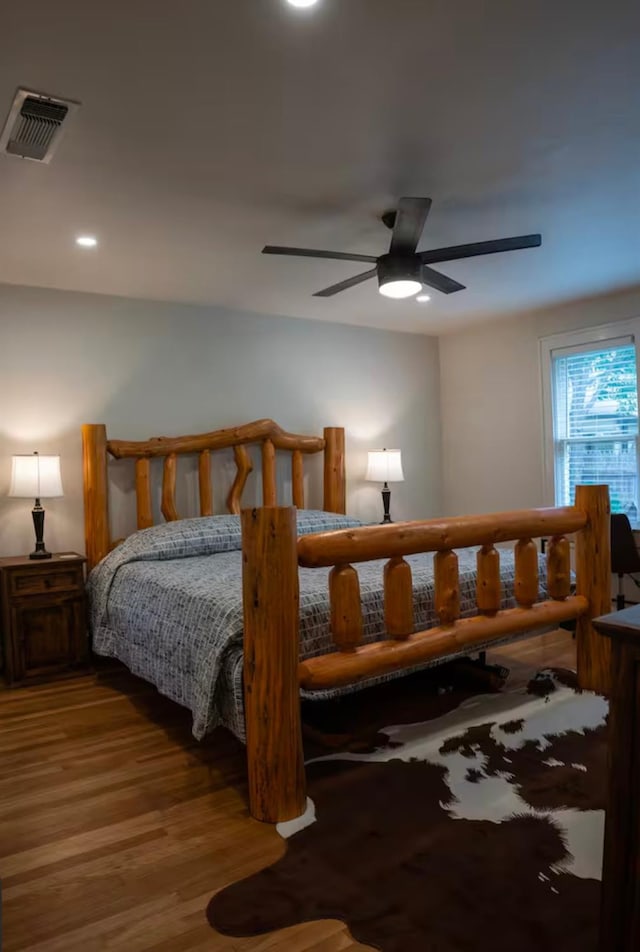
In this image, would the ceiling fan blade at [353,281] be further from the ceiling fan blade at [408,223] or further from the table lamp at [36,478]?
the table lamp at [36,478]

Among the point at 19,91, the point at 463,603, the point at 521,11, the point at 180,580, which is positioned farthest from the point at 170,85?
the point at 463,603

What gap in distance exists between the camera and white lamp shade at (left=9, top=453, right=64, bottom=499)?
3494mm

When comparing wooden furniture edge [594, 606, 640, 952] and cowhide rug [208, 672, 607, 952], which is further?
cowhide rug [208, 672, 607, 952]

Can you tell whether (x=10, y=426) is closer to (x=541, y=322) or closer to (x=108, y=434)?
(x=108, y=434)

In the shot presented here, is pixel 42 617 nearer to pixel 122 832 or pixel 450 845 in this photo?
pixel 122 832

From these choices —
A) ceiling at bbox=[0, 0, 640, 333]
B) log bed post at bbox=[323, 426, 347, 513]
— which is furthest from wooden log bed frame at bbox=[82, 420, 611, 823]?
log bed post at bbox=[323, 426, 347, 513]

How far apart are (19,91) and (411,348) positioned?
4114 mm

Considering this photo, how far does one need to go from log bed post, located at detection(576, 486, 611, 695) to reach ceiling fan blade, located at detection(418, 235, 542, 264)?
1.23 m

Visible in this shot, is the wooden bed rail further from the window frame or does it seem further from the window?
the window frame

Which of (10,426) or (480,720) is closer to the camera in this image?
(480,720)

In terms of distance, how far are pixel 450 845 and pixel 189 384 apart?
11.0 ft

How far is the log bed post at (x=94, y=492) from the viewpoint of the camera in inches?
153

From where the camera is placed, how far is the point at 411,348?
18.5 feet

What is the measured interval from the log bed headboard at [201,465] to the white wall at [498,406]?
132cm
